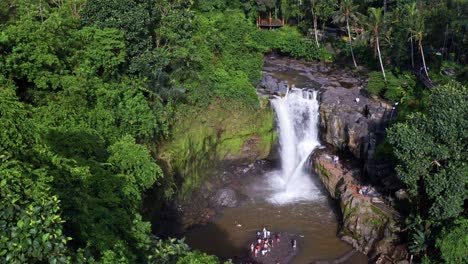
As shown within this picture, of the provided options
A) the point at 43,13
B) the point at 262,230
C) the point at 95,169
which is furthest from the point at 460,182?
the point at 43,13

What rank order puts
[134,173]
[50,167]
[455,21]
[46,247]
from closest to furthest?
[46,247], [50,167], [134,173], [455,21]

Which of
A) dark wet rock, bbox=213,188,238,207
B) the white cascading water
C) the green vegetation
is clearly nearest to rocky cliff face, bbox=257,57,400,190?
the white cascading water

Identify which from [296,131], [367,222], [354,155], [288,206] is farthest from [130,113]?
[354,155]

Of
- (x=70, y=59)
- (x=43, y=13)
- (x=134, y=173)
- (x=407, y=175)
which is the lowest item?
(x=407, y=175)

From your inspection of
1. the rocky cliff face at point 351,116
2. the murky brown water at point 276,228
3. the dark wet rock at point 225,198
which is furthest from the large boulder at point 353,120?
the dark wet rock at point 225,198

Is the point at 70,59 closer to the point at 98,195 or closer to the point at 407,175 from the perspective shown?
the point at 98,195
